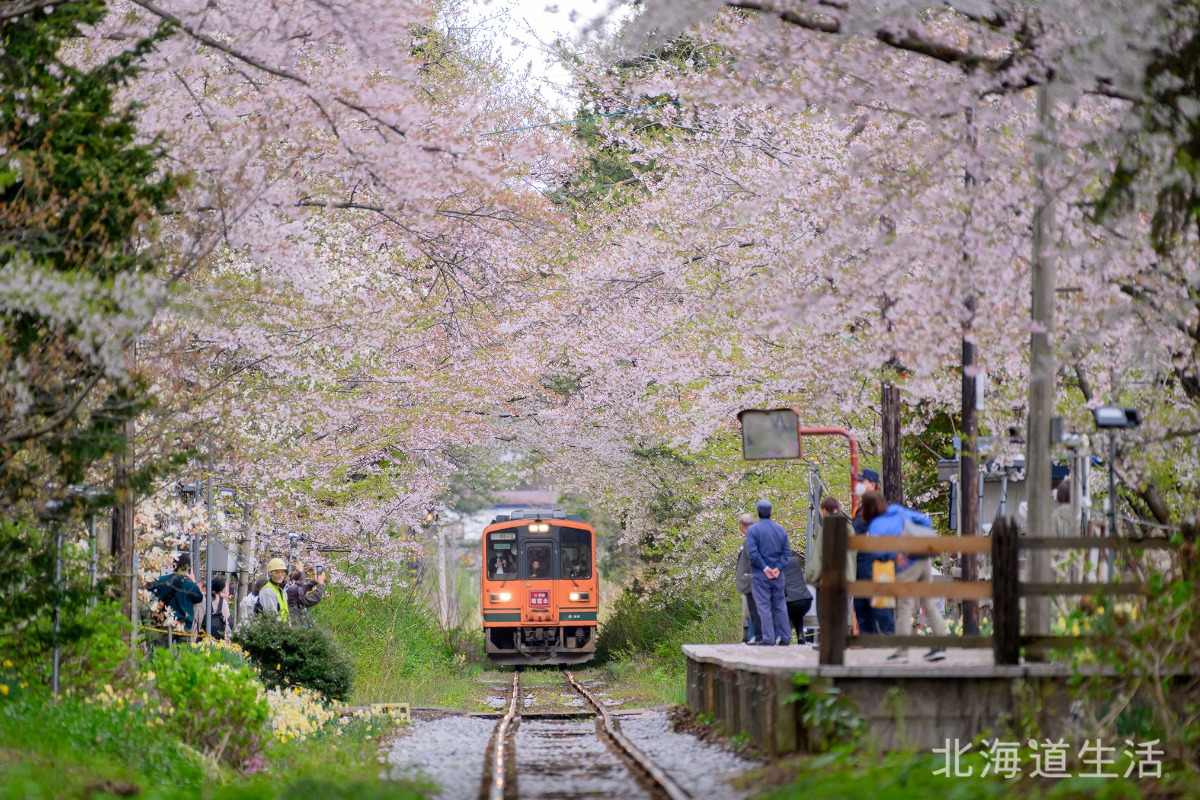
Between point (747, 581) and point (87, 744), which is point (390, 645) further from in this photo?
point (87, 744)

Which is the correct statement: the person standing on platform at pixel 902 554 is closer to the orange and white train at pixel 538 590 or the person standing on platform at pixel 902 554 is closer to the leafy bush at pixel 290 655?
the leafy bush at pixel 290 655

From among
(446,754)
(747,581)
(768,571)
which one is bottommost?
(446,754)

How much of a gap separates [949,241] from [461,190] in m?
7.72

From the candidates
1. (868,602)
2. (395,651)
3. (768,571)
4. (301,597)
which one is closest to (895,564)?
(868,602)

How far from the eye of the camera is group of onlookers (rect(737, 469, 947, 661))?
10.9 m

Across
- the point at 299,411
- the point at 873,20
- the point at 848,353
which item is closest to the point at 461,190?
the point at 299,411

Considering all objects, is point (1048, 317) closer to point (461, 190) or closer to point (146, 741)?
point (146, 741)

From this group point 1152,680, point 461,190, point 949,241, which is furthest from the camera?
point 461,190

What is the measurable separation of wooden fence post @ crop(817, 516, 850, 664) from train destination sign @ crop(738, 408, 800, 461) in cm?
431

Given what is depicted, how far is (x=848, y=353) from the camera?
593 inches

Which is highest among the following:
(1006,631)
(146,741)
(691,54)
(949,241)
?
(691,54)

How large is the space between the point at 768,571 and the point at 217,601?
9581 mm

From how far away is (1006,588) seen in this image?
873 centimetres

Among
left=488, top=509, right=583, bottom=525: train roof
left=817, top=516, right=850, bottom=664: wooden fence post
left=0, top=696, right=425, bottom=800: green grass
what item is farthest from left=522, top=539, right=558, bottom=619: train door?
left=817, top=516, right=850, bottom=664: wooden fence post
